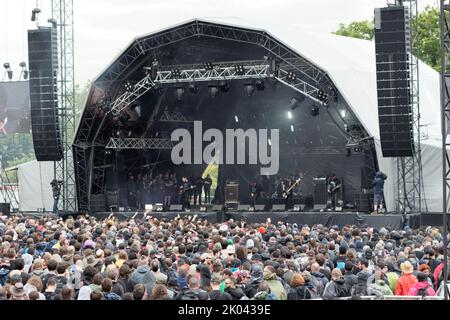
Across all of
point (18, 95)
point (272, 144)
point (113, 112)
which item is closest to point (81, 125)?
point (113, 112)

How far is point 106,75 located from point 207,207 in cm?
550

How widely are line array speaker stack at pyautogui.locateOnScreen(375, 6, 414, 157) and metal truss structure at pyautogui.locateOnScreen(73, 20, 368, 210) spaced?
2.84 meters

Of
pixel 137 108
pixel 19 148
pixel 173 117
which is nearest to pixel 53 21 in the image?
pixel 137 108

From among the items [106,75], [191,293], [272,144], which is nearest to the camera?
[191,293]

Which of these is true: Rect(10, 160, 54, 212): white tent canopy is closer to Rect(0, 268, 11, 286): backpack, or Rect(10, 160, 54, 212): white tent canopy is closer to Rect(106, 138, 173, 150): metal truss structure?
Rect(106, 138, 173, 150): metal truss structure

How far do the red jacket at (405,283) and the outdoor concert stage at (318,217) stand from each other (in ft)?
43.0

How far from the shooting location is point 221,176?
100 feet

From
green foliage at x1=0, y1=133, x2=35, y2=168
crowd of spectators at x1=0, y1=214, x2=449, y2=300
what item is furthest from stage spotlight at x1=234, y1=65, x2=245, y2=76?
green foliage at x1=0, y1=133, x2=35, y2=168

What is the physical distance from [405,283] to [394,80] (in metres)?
13.6

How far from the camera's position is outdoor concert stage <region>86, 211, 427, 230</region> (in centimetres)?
2215

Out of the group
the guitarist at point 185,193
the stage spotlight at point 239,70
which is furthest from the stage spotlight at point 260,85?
the guitarist at point 185,193

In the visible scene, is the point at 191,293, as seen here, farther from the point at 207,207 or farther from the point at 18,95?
the point at 18,95

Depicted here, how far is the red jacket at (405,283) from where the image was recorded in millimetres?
8820
